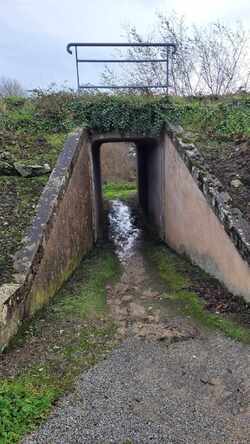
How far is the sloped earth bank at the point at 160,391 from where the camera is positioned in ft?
10.1

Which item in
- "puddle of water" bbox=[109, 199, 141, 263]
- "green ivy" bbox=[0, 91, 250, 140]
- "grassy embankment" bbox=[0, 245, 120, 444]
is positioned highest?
"green ivy" bbox=[0, 91, 250, 140]

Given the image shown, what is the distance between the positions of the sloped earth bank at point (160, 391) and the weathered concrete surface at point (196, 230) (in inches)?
41.0

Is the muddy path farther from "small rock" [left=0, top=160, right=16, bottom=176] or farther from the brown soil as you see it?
"small rock" [left=0, top=160, right=16, bottom=176]

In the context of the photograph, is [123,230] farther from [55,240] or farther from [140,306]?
[140,306]

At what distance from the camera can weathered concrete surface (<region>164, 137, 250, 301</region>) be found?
5547mm

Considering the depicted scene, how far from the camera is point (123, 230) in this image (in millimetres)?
11836

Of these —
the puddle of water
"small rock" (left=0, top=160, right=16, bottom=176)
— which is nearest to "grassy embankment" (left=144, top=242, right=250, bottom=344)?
the puddle of water

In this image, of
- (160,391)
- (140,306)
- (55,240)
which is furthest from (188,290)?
(160,391)

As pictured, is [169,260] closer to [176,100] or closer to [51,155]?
[51,155]

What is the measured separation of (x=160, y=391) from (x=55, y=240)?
9.77 feet

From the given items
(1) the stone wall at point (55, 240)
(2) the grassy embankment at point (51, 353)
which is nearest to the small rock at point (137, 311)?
(2) the grassy embankment at point (51, 353)

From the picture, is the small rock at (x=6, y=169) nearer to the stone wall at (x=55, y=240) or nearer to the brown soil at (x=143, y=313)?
the stone wall at (x=55, y=240)

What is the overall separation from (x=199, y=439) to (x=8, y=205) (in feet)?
15.0

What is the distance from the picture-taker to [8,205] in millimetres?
6223
